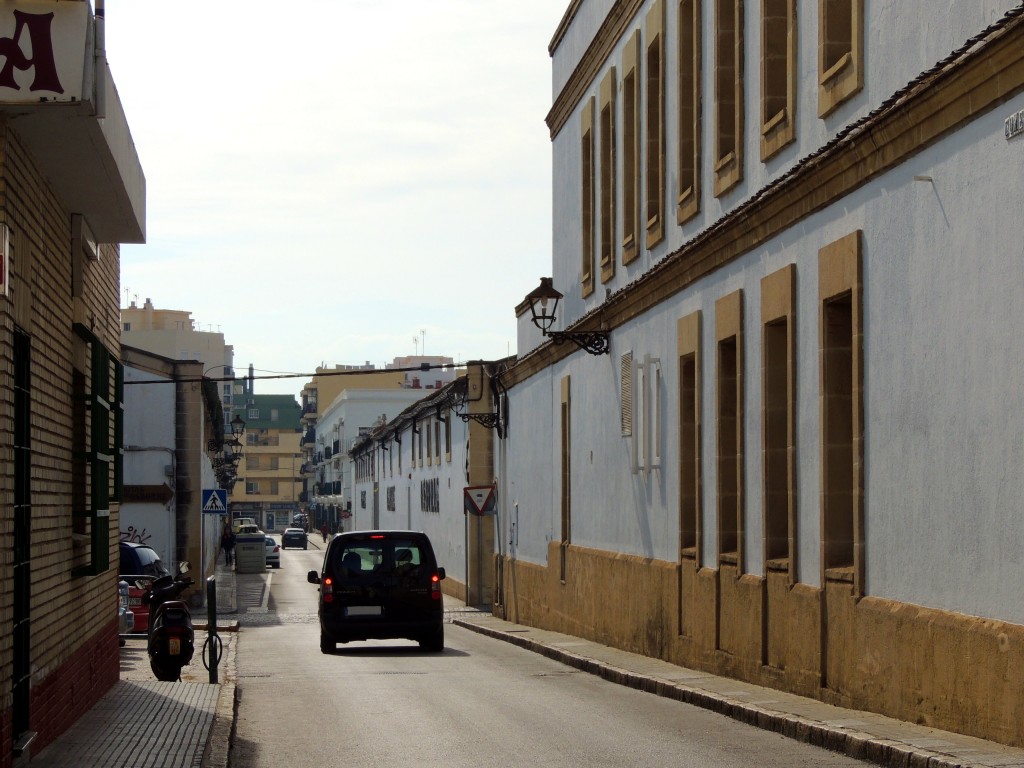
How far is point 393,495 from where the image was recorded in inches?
2830

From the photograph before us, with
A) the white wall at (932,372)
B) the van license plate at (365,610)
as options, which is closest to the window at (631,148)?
the white wall at (932,372)

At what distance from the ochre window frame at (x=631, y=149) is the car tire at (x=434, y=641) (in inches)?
232

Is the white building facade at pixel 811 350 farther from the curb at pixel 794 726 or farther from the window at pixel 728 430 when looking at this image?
the curb at pixel 794 726

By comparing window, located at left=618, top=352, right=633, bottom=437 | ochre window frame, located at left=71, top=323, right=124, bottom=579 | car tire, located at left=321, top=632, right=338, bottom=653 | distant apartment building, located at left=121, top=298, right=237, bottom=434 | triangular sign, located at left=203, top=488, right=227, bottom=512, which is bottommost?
car tire, located at left=321, top=632, right=338, bottom=653

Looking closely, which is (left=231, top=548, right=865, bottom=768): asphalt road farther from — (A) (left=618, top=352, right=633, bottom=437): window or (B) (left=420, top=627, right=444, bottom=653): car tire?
(A) (left=618, top=352, right=633, bottom=437): window

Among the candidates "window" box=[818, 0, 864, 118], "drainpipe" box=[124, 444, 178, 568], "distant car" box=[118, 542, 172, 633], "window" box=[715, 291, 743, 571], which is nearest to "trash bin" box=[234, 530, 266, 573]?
"drainpipe" box=[124, 444, 178, 568]

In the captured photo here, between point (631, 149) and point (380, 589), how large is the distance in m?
7.20

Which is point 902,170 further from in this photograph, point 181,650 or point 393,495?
point 393,495

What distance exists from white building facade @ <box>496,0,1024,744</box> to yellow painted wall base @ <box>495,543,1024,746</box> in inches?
1.3

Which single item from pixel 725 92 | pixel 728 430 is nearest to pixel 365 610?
A: pixel 728 430

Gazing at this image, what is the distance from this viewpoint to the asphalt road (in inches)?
438

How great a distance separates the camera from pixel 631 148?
77.5 feet

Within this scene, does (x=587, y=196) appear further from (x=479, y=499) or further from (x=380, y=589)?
(x=479, y=499)

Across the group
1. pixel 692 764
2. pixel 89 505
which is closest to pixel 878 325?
pixel 692 764
